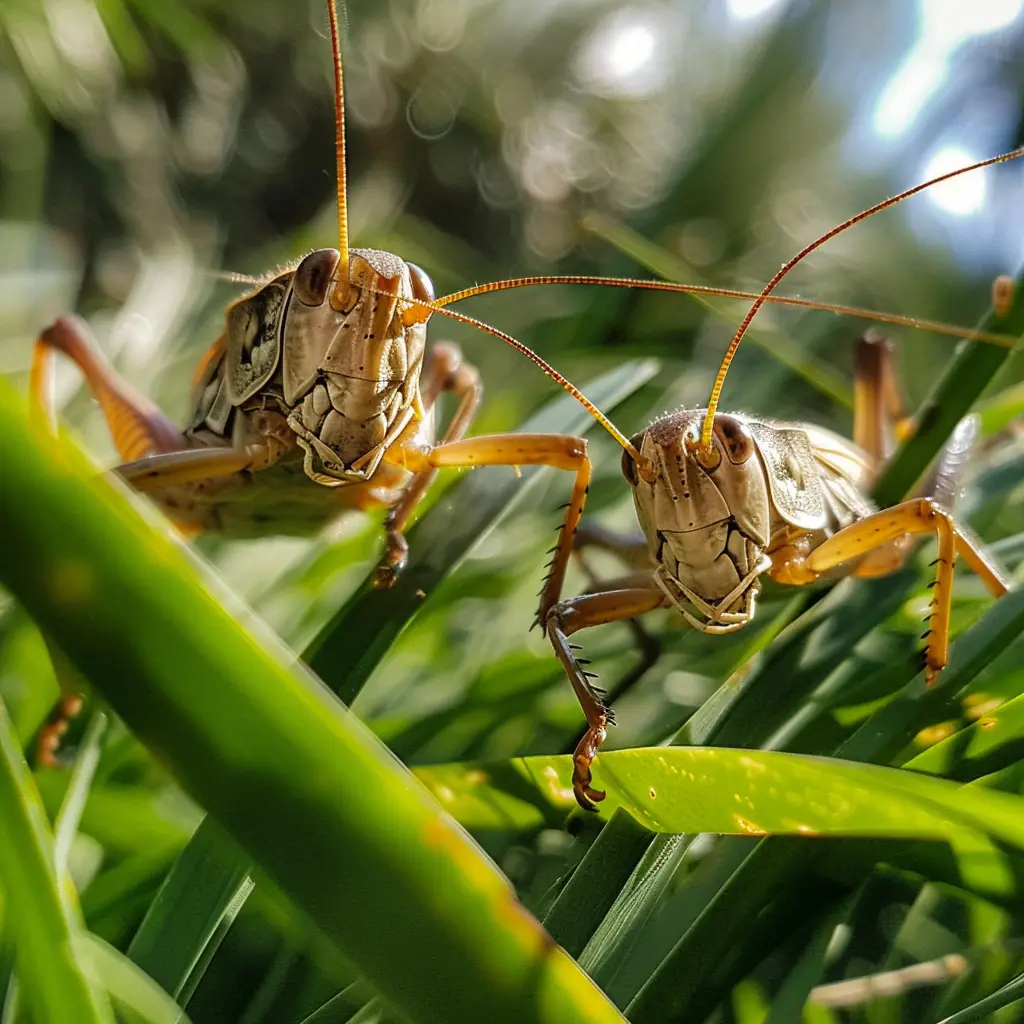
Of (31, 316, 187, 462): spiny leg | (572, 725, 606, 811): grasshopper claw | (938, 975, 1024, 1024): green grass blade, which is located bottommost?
(938, 975, 1024, 1024): green grass blade

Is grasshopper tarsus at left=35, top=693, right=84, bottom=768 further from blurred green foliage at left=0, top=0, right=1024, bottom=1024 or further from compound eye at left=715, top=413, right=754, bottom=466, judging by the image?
compound eye at left=715, top=413, right=754, bottom=466

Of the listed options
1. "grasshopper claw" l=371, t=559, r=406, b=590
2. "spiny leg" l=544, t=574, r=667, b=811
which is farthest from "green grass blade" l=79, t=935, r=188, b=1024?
"grasshopper claw" l=371, t=559, r=406, b=590

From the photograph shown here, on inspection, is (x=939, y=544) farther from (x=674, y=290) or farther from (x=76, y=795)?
(x=76, y=795)

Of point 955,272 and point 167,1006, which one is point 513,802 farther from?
point 955,272

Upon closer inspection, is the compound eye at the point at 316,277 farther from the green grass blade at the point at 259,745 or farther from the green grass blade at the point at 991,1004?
the green grass blade at the point at 991,1004

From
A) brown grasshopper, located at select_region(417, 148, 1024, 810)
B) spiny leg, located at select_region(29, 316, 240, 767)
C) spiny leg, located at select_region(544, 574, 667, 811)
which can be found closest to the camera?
spiny leg, located at select_region(544, 574, 667, 811)

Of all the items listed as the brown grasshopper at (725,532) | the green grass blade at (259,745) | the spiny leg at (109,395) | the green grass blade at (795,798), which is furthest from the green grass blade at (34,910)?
the spiny leg at (109,395)

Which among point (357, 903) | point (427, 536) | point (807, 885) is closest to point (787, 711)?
point (807, 885)
